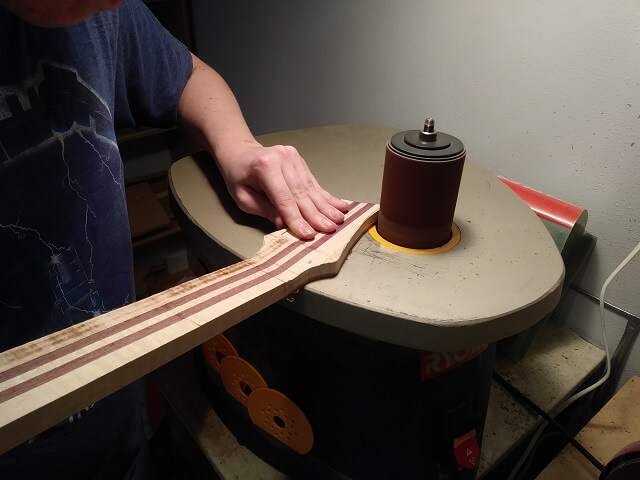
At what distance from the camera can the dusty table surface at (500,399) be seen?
695 mm

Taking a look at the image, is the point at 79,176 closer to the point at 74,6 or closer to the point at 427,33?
the point at 74,6

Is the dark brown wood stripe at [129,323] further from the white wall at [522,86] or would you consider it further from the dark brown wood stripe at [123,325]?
the white wall at [522,86]

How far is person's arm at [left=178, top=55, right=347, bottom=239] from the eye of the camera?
55 cm

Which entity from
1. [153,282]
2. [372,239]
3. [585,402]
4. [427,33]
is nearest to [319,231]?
[372,239]

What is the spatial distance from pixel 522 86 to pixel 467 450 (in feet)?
1.95

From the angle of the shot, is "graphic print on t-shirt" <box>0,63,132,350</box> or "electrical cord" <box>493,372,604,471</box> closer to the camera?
"graphic print on t-shirt" <box>0,63,132,350</box>

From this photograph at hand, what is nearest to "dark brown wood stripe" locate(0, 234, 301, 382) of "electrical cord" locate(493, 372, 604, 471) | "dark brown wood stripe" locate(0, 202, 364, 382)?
"dark brown wood stripe" locate(0, 202, 364, 382)

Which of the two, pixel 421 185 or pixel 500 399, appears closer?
pixel 421 185

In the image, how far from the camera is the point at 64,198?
48cm

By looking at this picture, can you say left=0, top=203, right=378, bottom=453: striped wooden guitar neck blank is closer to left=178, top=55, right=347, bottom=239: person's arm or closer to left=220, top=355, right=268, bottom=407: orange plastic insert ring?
left=178, top=55, right=347, bottom=239: person's arm

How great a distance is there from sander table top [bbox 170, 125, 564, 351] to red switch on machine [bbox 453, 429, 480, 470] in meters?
0.19

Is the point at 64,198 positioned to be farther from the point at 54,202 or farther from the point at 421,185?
the point at 421,185

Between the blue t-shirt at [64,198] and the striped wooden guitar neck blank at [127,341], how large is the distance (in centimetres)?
16

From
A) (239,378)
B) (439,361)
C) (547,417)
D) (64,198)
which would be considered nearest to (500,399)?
(547,417)
